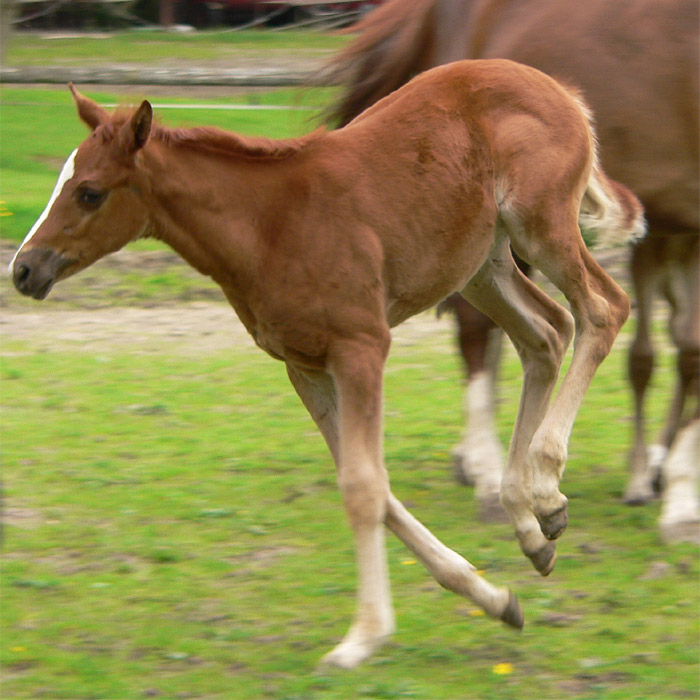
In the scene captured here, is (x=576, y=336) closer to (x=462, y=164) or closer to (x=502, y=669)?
(x=462, y=164)

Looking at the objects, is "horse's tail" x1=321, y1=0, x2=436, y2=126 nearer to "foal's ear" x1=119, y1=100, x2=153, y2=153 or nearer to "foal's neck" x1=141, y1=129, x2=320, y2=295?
"foal's neck" x1=141, y1=129, x2=320, y2=295

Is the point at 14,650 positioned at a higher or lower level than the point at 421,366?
higher

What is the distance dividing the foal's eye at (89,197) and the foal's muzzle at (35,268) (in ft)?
0.59

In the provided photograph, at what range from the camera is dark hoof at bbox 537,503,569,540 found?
4043mm

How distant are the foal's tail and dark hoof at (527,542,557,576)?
3.72ft

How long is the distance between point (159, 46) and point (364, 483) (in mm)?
12768

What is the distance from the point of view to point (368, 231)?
3848 millimetres

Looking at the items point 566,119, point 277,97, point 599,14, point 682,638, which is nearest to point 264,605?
point 682,638

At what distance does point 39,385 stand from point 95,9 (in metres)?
12.7

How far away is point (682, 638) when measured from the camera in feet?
12.7

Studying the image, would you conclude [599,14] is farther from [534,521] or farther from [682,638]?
[682,638]

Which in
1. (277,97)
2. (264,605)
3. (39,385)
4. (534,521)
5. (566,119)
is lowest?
(277,97)

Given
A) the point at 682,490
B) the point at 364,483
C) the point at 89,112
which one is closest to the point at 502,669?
the point at 364,483

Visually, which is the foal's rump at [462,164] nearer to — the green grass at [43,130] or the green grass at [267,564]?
the green grass at [267,564]
